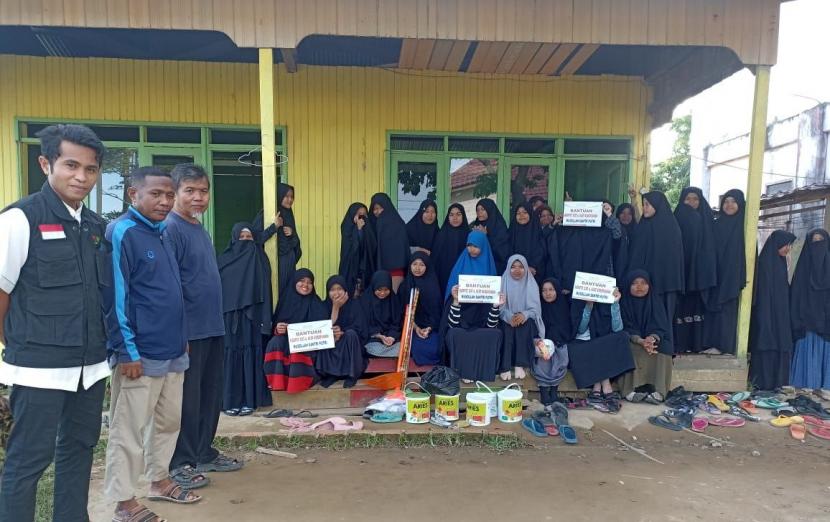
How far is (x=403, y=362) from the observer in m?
4.50

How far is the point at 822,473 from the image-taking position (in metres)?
3.49

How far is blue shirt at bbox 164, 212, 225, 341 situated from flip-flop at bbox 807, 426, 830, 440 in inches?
176

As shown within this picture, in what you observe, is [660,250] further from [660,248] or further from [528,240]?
[528,240]

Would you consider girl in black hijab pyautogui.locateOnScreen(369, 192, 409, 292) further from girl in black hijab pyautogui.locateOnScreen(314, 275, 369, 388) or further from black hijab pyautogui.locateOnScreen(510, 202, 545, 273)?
black hijab pyautogui.locateOnScreen(510, 202, 545, 273)

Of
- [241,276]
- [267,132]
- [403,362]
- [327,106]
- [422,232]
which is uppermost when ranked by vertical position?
[327,106]

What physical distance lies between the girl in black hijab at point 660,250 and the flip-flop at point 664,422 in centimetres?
80

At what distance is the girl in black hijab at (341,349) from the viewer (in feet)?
14.5

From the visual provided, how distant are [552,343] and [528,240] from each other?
123 centimetres

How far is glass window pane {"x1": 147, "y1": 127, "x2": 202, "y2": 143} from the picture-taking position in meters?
6.07

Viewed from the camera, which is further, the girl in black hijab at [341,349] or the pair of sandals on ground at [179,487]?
the girl in black hijab at [341,349]

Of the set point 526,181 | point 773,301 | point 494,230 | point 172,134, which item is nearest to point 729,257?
point 773,301

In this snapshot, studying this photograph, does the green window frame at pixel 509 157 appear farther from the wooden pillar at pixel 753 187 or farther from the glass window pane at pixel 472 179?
the wooden pillar at pixel 753 187

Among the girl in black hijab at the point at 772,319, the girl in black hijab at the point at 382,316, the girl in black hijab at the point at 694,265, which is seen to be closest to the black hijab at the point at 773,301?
the girl in black hijab at the point at 772,319

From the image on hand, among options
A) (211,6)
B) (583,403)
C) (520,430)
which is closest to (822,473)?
(583,403)
